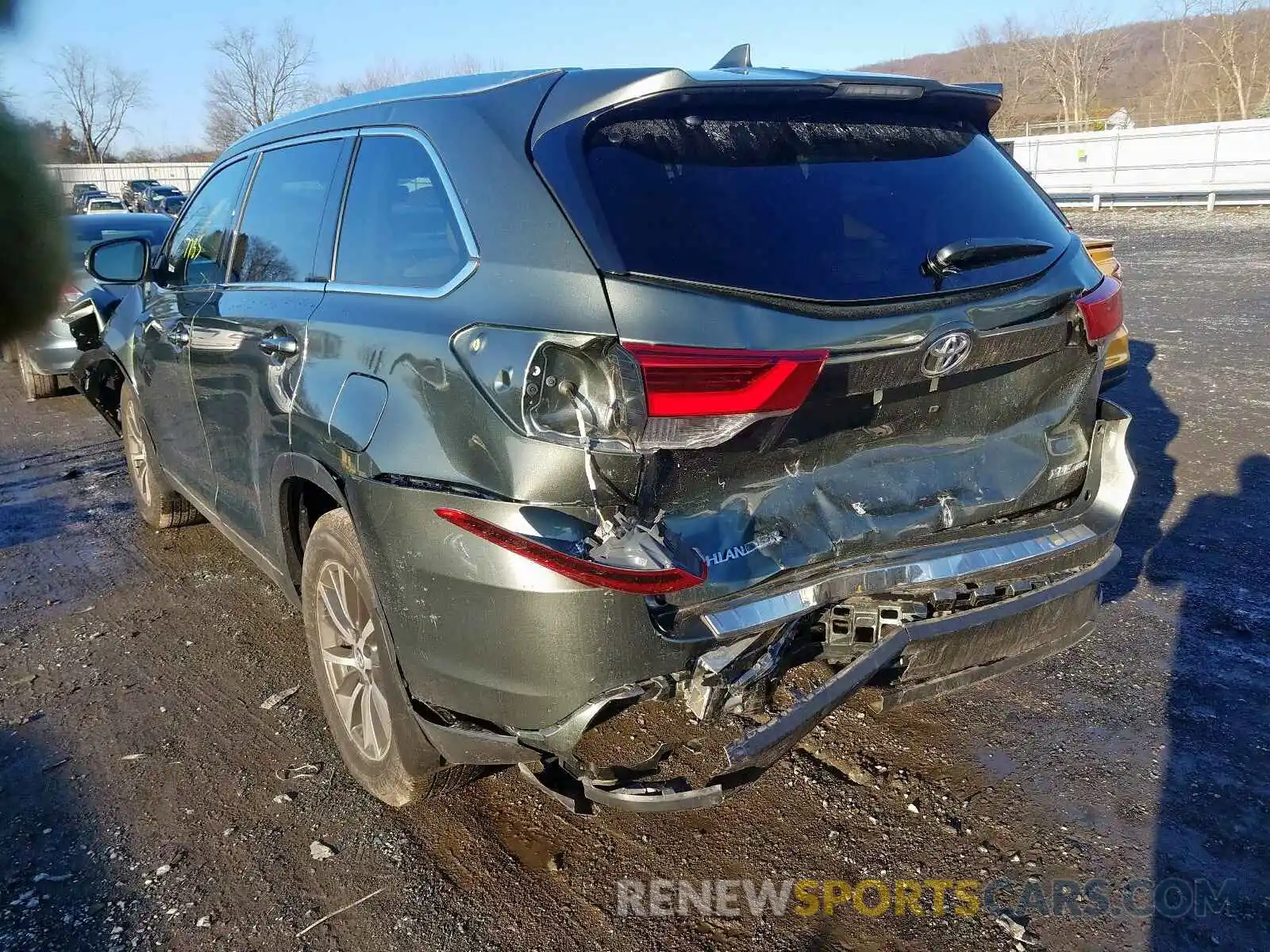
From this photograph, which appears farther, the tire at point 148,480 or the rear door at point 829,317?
the tire at point 148,480

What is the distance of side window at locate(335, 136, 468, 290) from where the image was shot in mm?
2518

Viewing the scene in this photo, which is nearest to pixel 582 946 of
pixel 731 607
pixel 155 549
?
pixel 731 607

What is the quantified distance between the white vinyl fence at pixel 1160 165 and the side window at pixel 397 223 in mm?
18142

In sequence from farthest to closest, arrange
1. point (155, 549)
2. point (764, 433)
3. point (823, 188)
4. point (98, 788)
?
1. point (155, 549)
2. point (98, 788)
3. point (823, 188)
4. point (764, 433)

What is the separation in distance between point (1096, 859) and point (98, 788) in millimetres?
2970

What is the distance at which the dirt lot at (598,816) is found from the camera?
7.88ft

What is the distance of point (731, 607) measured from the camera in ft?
7.25

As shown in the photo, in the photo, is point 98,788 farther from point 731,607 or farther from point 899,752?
point 899,752

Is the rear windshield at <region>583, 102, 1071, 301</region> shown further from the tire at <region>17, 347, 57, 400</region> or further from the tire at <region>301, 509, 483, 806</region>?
the tire at <region>17, 347, 57, 400</region>

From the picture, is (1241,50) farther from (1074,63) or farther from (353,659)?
(353,659)

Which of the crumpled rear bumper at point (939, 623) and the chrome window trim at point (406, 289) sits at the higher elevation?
the chrome window trim at point (406, 289)

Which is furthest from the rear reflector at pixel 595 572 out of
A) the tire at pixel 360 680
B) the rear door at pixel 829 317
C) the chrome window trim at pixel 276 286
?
the chrome window trim at pixel 276 286

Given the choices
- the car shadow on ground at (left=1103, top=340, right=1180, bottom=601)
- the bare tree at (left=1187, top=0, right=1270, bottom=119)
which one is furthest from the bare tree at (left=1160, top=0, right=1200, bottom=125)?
the car shadow on ground at (left=1103, top=340, right=1180, bottom=601)

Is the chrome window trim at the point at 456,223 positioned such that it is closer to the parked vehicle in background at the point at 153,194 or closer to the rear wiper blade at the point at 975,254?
the parked vehicle in background at the point at 153,194
